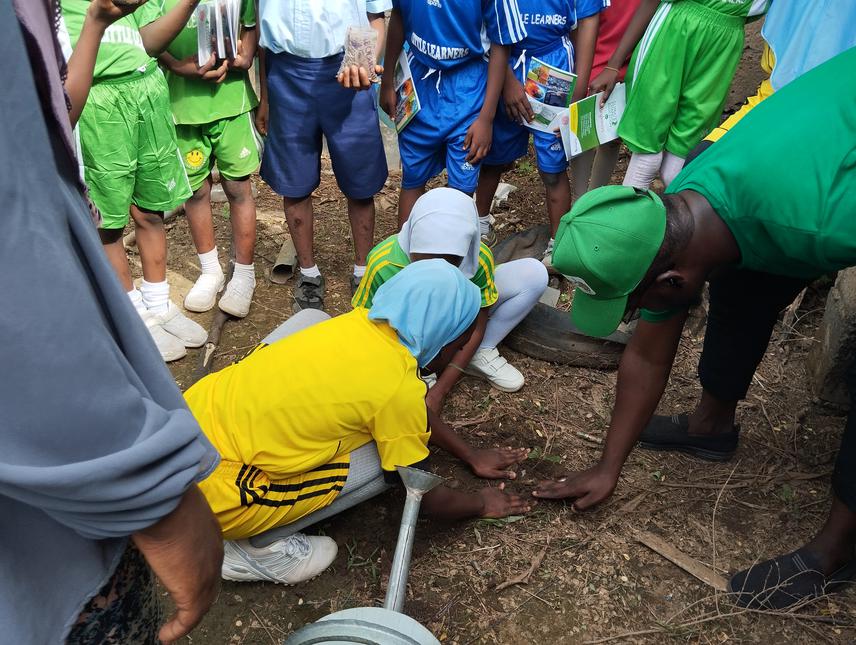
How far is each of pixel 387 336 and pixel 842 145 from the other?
3.84ft

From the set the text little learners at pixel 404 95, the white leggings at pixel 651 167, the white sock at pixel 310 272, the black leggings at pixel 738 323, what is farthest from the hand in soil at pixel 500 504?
the text little learners at pixel 404 95

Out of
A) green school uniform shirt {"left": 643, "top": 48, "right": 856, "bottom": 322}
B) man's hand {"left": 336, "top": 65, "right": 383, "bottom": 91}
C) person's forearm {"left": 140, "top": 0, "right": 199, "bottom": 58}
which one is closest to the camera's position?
green school uniform shirt {"left": 643, "top": 48, "right": 856, "bottom": 322}

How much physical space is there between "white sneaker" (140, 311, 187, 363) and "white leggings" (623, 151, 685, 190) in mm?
2121

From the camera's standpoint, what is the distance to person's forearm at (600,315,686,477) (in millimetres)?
2051

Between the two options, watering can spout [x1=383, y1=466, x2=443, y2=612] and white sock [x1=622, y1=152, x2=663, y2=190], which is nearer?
watering can spout [x1=383, y1=466, x2=443, y2=612]

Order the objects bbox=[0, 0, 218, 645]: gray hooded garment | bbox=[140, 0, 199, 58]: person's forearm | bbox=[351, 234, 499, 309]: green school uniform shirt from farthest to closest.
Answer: bbox=[140, 0, 199, 58]: person's forearm → bbox=[351, 234, 499, 309]: green school uniform shirt → bbox=[0, 0, 218, 645]: gray hooded garment

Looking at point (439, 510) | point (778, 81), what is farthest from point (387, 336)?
point (778, 81)

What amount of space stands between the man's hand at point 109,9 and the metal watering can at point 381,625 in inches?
57.6

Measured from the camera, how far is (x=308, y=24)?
288 cm

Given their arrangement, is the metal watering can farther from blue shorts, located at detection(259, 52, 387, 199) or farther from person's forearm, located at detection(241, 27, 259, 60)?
person's forearm, located at detection(241, 27, 259, 60)

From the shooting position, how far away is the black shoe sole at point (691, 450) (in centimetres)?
254

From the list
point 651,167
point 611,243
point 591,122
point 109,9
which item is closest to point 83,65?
point 109,9

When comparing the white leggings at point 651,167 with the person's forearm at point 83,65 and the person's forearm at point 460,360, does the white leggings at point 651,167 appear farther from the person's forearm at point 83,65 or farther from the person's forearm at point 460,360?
the person's forearm at point 83,65

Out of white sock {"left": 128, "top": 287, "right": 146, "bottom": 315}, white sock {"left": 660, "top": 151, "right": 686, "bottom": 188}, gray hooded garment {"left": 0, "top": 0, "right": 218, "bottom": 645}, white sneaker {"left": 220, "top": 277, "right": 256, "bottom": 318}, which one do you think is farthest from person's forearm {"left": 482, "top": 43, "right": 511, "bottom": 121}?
gray hooded garment {"left": 0, "top": 0, "right": 218, "bottom": 645}
